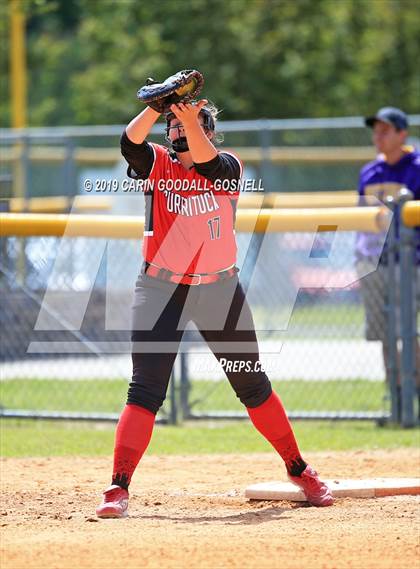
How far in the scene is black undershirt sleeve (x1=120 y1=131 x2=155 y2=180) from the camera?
613 centimetres

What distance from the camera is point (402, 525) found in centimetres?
588

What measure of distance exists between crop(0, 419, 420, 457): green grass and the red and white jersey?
2.59 metres

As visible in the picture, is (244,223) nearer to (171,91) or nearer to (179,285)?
(179,285)

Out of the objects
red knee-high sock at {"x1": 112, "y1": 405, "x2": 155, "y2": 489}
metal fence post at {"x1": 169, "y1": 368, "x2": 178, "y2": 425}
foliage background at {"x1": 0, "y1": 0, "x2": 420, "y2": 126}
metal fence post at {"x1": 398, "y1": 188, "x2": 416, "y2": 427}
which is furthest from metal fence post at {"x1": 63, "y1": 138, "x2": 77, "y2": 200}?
red knee-high sock at {"x1": 112, "y1": 405, "x2": 155, "y2": 489}

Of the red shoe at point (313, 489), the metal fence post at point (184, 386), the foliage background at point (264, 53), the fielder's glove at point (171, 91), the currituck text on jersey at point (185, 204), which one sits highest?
the foliage background at point (264, 53)

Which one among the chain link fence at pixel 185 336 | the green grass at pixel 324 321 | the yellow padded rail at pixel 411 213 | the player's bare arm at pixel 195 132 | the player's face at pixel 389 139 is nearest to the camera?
the player's bare arm at pixel 195 132

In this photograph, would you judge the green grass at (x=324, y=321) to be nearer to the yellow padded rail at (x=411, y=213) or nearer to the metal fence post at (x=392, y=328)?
the metal fence post at (x=392, y=328)

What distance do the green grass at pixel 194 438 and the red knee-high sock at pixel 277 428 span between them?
6.72ft

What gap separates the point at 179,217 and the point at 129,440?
3.82 ft

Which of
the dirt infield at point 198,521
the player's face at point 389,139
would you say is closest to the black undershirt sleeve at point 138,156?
the dirt infield at point 198,521

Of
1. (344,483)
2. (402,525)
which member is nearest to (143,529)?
(402,525)

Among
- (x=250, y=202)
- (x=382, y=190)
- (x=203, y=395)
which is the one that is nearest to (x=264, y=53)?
(x=250, y=202)

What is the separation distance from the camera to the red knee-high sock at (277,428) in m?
6.52

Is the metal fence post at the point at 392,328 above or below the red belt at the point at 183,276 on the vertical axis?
below
